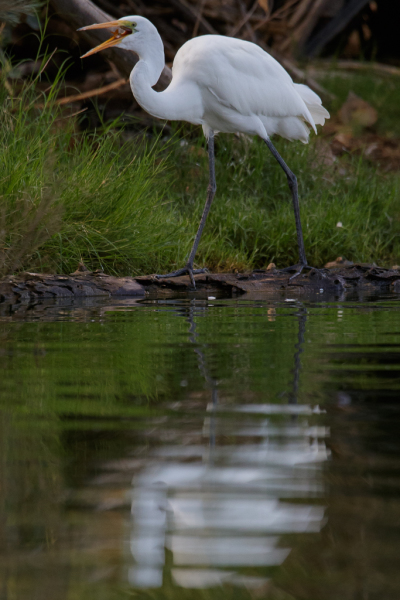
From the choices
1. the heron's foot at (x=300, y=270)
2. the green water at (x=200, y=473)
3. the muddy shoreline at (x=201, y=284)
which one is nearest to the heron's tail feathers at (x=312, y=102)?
the heron's foot at (x=300, y=270)

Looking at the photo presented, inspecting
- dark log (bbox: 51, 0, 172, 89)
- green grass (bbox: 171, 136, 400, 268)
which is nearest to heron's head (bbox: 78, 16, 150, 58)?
dark log (bbox: 51, 0, 172, 89)

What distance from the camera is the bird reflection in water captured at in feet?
3.17

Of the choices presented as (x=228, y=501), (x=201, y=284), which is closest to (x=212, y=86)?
(x=201, y=284)

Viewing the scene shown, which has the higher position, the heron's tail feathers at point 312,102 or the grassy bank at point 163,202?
the heron's tail feathers at point 312,102

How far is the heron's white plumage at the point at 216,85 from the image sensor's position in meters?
5.73

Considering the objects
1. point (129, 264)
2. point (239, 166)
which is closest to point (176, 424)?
point (129, 264)

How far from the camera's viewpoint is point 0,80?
20.3 feet

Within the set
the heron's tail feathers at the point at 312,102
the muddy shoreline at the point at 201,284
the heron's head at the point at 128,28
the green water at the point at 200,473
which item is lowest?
the muddy shoreline at the point at 201,284

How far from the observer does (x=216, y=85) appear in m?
5.82

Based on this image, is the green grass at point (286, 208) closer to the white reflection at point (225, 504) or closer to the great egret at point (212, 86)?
the great egret at point (212, 86)

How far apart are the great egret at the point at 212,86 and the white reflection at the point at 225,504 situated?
391 centimetres

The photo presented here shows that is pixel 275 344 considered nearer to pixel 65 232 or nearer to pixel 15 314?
pixel 15 314

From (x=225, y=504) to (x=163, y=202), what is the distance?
18.3ft

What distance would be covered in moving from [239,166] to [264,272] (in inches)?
104
